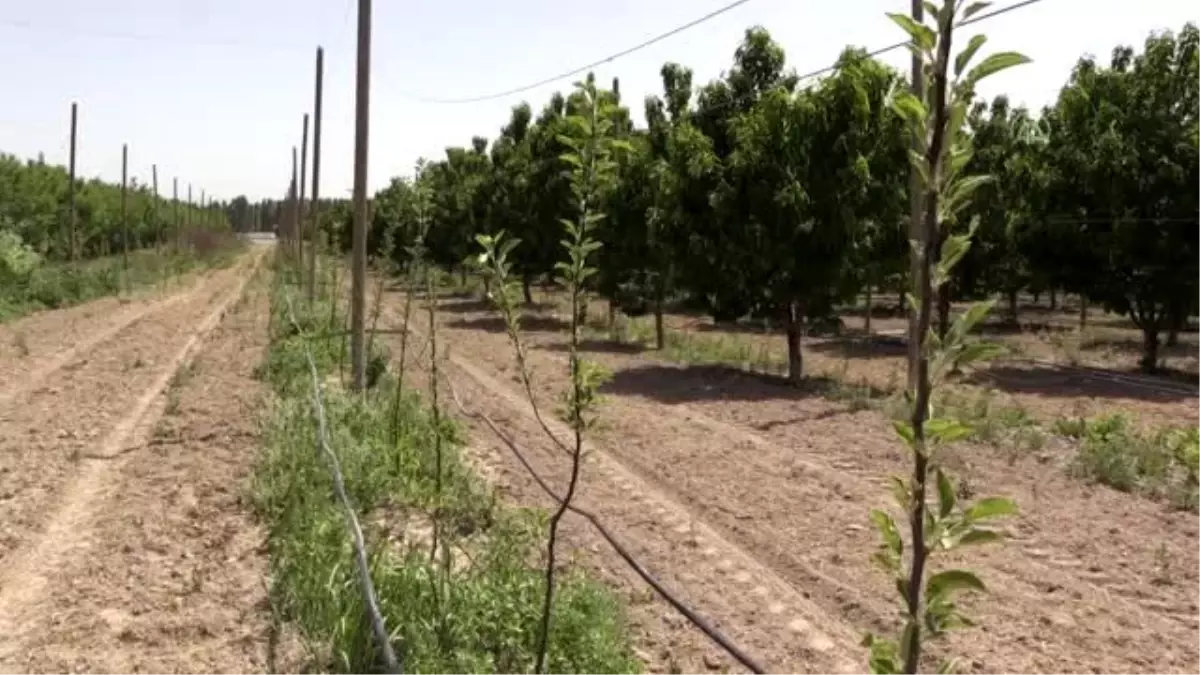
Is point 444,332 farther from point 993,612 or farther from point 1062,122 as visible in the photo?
point 993,612

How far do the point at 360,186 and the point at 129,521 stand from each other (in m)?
5.62

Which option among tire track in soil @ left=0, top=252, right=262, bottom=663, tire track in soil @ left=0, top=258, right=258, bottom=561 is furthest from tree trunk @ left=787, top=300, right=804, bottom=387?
tire track in soil @ left=0, top=258, right=258, bottom=561

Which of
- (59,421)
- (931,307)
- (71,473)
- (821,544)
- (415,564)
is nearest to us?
(931,307)

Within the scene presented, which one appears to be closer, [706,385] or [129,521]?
[129,521]

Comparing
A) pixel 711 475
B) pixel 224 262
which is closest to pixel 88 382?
pixel 711 475

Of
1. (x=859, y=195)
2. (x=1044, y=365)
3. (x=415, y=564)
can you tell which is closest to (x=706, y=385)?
(x=859, y=195)

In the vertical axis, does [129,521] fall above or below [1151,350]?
below

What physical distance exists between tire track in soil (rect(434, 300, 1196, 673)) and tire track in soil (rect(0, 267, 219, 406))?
740cm

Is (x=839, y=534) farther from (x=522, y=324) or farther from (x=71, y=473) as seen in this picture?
(x=522, y=324)

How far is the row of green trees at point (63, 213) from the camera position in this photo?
38.0m

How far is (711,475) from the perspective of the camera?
8969 millimetres

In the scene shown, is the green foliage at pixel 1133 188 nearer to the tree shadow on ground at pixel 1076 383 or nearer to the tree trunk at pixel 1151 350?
the tree trunk at pixel 1151 350

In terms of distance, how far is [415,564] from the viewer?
5.00 meters

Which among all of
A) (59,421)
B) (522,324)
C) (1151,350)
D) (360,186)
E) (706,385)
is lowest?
(59,421)
